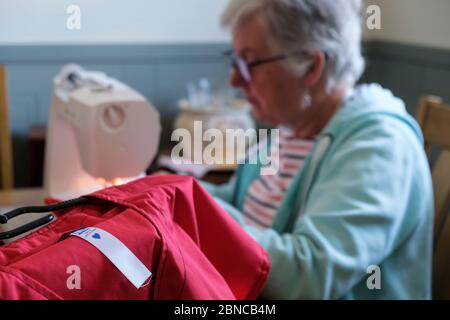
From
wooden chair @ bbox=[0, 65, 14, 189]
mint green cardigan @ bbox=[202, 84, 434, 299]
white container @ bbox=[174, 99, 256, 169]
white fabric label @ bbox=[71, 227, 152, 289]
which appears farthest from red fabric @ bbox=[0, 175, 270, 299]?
white container @ bbox=[174, 99, 256, 169]

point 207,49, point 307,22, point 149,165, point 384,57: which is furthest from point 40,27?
point 384,57

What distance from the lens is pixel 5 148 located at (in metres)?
1.22

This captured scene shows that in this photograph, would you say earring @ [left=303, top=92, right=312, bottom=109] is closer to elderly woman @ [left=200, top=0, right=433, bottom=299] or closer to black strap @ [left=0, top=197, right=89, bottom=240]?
elderly woman @ [left=200, top=0, right=433, bottom=299]

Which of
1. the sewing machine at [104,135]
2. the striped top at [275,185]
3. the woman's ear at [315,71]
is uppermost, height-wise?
the woman's ear at [315,71]

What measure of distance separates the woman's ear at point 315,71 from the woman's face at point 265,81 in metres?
0.02

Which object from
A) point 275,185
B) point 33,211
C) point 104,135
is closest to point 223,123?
point 275,185

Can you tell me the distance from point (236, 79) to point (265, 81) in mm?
95

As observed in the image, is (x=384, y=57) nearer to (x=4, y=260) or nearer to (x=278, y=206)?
(x=278, y=206)

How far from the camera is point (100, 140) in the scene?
958mm

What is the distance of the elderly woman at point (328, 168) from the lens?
93 cm

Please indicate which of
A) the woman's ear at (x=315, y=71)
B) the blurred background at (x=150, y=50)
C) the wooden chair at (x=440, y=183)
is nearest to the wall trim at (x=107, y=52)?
the blurred background at (x=150, y=50)

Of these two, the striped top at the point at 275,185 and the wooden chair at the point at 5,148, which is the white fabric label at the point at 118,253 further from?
the striped top at the point at 275,185

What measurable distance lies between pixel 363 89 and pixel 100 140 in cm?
59

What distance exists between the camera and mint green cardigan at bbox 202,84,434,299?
0.92 m
